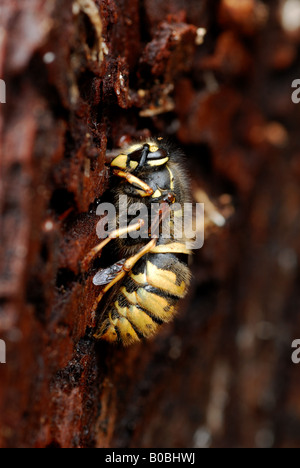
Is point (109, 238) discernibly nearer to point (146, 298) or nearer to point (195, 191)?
point (146, 298)

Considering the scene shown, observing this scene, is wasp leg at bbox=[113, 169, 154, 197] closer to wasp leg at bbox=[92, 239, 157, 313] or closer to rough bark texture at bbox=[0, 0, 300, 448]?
rough bark texture at bbox=[0, 0, 300, 448]

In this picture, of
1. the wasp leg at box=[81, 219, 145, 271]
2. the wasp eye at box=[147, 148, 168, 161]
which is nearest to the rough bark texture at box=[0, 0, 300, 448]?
the wasp leg at box=[81, 219, 145, 271]

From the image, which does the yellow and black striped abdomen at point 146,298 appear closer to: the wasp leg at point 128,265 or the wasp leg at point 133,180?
the wasp leg at point 128,265

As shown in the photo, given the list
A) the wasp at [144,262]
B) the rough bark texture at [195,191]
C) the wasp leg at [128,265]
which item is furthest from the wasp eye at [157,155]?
the wasp leg at [128,265]

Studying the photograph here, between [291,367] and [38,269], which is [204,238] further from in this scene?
[38,269]

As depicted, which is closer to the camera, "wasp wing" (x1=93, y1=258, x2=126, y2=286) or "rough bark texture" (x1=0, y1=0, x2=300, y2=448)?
"rough bark texture" (x1=0, y1=0, x2=300, y2=448)

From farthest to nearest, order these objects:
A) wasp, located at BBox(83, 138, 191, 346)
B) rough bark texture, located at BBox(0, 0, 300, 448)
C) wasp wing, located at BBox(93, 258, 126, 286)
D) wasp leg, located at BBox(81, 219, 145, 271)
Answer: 1. wasp, located at BBox(83, 138, 191, 346)
2. wasp wing, located at BBox(93, 258, 126, 286)
3. wasp leg, located at BBox(81, 219, 145, 271)
4. rough bark texture, located at BBox(0, 0, 300, 448)
